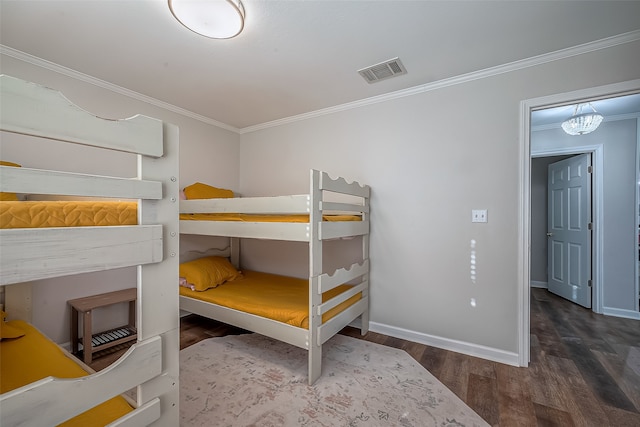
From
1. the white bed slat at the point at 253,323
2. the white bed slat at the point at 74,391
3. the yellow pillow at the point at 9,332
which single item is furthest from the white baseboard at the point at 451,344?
the yellow pillow at the point at 9,332

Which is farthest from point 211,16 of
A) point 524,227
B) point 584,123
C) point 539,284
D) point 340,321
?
point 539,284

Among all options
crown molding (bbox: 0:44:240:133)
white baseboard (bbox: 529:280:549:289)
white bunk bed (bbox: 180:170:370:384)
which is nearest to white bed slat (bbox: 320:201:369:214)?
white bunk bed (bbox: 180:170:370:384)

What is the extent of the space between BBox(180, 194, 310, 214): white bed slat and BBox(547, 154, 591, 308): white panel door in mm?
3714

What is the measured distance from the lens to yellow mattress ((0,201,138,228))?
2.57 feet

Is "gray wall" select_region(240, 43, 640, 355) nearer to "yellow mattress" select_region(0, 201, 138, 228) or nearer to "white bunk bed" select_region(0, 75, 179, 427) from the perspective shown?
"white bunk bed" select_region(0, 75, 179, 427)

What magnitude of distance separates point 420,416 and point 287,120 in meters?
2.95

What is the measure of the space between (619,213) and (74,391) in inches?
187

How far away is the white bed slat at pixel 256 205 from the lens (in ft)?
6.02

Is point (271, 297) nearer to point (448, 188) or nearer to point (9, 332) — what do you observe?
point (9, 332)

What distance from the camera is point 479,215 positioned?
2189 mm

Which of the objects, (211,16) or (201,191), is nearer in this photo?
(211,16)

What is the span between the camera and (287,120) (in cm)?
321

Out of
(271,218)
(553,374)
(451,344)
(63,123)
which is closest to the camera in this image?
(63,123)

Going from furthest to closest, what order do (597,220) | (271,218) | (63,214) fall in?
(597,220), (271,218), (63,214)
